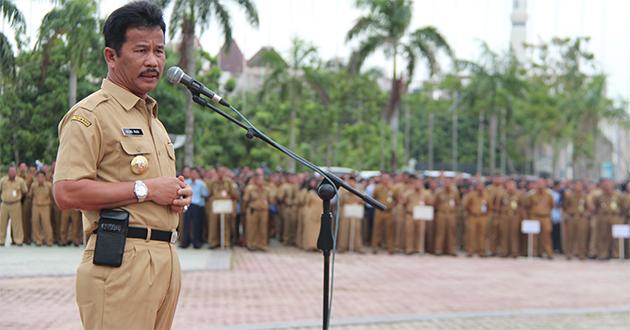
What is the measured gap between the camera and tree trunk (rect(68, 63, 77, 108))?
8250mm

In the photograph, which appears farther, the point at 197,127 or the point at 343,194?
the point at 197,127

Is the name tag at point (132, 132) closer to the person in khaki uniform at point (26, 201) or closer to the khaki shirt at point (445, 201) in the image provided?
the person in khaki uniform at point (26, 201)

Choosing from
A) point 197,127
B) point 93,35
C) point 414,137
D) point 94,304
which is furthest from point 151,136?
point 414,137

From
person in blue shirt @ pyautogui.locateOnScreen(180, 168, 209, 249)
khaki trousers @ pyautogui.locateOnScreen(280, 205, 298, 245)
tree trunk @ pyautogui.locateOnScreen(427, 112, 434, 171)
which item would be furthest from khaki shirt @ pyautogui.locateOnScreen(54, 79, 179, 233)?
tree trunk @ pyautogui.locateOnScreen(427, 112, 434, 171)

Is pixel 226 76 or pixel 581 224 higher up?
pixel 226 76

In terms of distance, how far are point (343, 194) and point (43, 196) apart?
9544 millimetres

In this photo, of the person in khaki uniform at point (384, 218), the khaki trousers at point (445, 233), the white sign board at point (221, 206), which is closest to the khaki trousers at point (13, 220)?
the white sign board at point (221, 206)

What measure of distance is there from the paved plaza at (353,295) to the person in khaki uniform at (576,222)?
9.87ft

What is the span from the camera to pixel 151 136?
10.3ft

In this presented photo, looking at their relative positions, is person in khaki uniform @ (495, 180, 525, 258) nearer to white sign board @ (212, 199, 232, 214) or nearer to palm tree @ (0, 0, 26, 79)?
white sign board @ (212, 199, 232, 214)

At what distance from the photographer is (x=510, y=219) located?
58.4 feet

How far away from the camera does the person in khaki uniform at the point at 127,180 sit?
287cm

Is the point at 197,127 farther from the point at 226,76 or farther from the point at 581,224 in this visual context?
the point at 581,224

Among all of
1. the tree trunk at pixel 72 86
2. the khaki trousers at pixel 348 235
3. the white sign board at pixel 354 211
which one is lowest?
the khaki trousers at pixel 348 235
